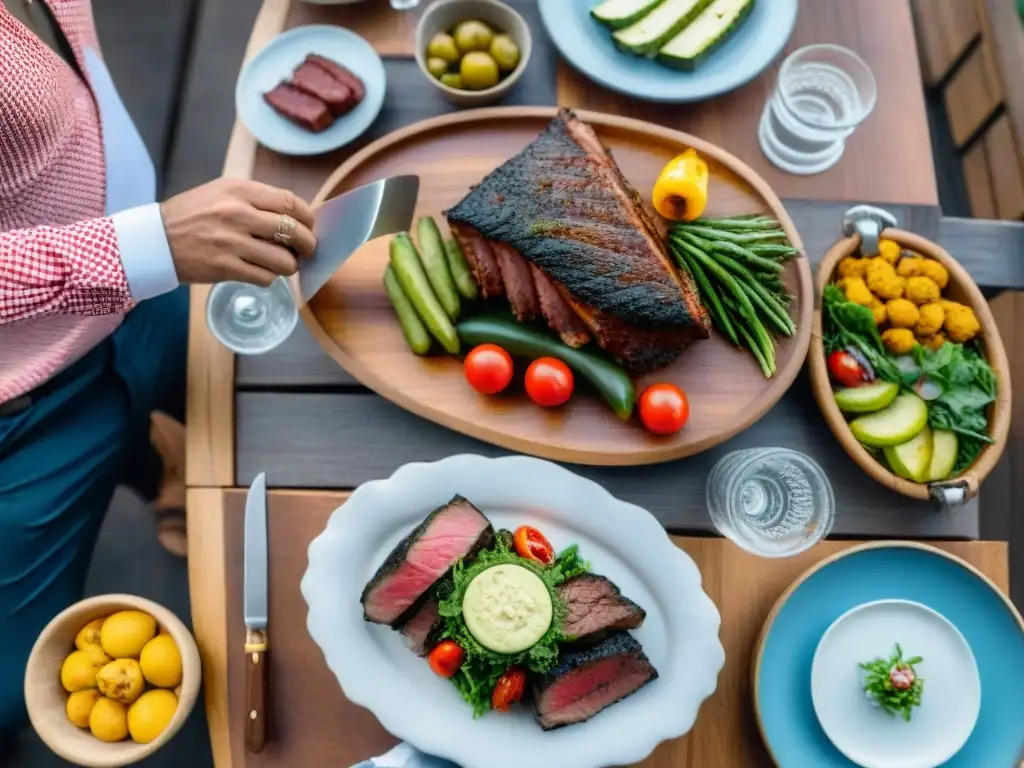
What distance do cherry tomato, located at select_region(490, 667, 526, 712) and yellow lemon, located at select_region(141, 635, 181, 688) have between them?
63 centimetres

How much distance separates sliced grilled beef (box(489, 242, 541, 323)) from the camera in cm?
179

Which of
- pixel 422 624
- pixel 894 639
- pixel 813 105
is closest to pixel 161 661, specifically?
pixel 422 624

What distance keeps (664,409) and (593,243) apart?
41 cm

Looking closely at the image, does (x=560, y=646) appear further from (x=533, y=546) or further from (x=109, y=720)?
(x=109, y=720)

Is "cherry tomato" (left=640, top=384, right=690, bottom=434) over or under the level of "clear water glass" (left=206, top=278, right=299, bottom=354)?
under

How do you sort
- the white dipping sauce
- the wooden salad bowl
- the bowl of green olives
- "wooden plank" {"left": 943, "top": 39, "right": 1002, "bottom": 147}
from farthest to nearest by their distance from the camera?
"wooden plank" {"left": 943, "top": 39, "right": 1002, "bottom": 147} < the bowl of green olives < the wooden salad bowl < the white dipping sauce

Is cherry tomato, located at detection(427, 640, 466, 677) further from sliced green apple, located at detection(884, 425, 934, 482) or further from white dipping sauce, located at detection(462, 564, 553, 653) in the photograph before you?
sliced green apple, located at detection(884, 425, 934, 482)

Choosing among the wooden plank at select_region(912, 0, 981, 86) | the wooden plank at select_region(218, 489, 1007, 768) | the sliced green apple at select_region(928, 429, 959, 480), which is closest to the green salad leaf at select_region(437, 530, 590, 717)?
the wooden plank at select_region(218, 489, 1007, 768)

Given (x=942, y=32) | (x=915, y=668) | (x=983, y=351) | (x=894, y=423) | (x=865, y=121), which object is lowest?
(x=915, y=668)

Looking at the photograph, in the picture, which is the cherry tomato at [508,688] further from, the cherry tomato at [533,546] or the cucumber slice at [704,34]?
the cucumber slice at [704,34]

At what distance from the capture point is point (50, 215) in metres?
1.73

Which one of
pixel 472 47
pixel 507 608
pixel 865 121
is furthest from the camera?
pixel 865 121

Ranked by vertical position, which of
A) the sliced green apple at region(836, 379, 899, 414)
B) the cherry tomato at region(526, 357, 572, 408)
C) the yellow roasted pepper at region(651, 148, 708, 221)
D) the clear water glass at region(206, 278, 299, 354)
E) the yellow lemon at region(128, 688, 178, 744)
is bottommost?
the yellow lemon at region(128, 688, 178, 744)

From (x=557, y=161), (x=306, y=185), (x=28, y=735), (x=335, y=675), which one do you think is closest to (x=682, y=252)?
(x=557, y=161)
